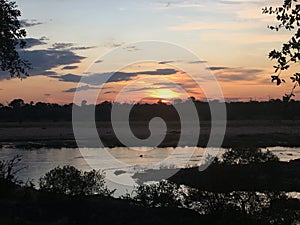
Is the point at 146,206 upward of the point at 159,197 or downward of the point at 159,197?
upward

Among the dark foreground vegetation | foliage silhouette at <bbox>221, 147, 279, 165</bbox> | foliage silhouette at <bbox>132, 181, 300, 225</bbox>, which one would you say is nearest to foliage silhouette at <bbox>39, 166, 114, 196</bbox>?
the dark foreground vegetation

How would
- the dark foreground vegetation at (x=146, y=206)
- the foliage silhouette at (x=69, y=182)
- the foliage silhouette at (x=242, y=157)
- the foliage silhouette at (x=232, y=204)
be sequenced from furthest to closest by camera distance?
the foliage silhouette at (x=242, y=157) → the foliage silhouette at (x=69, y=182) → the dark foreground vegetation at (x=146, y=206) → the foliage silhouette at (x=232, y=204)

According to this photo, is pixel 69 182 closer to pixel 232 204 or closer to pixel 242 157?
pixel 232 204

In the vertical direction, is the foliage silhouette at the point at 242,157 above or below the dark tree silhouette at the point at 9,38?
below

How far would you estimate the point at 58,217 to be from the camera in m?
18.9

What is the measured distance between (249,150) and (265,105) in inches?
6491

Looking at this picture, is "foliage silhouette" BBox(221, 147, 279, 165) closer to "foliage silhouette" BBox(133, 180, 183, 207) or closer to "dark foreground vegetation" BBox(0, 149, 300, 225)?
"dark foreground vegetation" BBox(0, 149, 300, 225)

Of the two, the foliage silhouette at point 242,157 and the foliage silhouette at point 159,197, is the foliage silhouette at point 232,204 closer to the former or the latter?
the foliage silhouette at point 159,197

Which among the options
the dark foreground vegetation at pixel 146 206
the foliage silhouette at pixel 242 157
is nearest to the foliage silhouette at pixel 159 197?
the dark foreground vegetation at pixel 146 206

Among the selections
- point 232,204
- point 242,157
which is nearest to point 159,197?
point 232,204

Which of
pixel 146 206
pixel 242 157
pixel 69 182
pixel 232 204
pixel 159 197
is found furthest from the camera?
pixel 242 157

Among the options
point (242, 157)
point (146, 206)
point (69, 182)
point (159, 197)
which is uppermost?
point (69, 182)

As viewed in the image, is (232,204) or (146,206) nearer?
(232,204)

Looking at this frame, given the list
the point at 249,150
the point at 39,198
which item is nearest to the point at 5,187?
the point at 39,198
